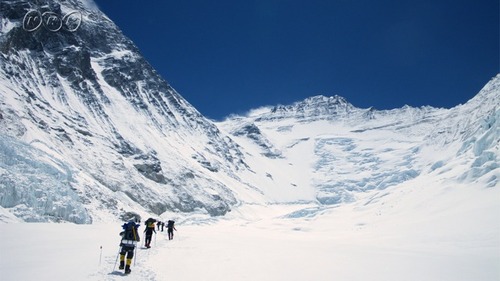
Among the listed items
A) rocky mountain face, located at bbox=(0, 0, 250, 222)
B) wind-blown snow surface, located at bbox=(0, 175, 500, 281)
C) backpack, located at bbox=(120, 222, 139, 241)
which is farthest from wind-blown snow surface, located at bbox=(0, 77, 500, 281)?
rocky mountain face, located at bbox=(0, 0, 250, 222)

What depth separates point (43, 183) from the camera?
135ft

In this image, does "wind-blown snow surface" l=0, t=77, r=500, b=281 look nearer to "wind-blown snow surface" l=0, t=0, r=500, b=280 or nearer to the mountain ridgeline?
"wind-blown snow surface" l=0, t=0, r=500, b=280

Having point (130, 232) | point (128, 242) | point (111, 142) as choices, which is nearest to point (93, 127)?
point (111, 142)

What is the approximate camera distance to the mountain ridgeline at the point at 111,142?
41.3m

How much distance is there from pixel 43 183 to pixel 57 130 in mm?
40789

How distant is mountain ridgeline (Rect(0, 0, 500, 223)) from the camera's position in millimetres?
41281

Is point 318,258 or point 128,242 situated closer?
point 128,242

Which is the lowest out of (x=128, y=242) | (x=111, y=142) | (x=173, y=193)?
(x=128, y=242)

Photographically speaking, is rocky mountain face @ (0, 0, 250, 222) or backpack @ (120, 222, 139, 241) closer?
backpack @ (120, 222, 139, 241)

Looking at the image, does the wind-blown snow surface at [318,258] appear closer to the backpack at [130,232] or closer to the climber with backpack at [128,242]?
the climber with backpack at [128,242]

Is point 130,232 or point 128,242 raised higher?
point 130,232

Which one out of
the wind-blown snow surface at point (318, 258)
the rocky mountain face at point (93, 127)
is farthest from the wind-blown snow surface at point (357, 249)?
the rocky mountain face at point (93, 127)

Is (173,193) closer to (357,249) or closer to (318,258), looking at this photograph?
(357,249)

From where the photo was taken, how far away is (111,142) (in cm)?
9694
